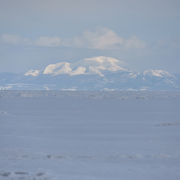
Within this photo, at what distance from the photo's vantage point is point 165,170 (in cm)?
1188

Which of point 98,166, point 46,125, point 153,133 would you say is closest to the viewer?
point 98,166

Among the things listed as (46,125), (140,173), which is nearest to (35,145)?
(140,173)

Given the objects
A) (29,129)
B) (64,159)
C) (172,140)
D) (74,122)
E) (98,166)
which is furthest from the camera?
(74,122)

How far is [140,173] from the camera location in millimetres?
11594

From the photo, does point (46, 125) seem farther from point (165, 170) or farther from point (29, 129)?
point (165, 170)

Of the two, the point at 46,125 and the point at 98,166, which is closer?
the point at 98,166

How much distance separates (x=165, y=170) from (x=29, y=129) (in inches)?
395

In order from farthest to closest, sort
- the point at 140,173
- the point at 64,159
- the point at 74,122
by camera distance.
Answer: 1. the point at 74,122
2. the point at 64,159
3. the point at 140,173

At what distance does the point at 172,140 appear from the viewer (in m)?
16.9

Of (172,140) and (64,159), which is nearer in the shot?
(64,159)

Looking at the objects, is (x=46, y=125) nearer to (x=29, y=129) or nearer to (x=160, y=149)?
(x=29, y=129)

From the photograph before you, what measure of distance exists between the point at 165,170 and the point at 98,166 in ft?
5.89

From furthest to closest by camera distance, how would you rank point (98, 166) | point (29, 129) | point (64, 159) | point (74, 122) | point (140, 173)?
point (74, 122), point (29, 129), point (64, 159), point (98, 166), point (140, 173)

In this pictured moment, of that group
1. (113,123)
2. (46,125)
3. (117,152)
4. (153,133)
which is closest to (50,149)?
(117,152)
